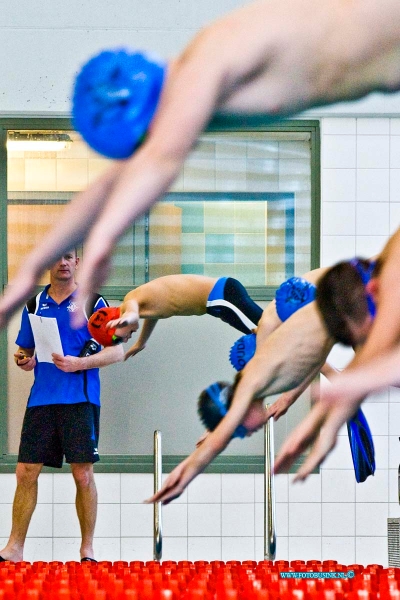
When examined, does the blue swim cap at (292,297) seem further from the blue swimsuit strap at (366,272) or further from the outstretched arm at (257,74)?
the outstretched arm at (257,74)

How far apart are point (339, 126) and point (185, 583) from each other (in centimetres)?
551

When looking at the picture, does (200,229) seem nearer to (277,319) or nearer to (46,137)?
(46,137)

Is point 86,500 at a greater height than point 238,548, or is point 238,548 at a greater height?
point 86,500

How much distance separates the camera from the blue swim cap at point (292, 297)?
1.95 meters

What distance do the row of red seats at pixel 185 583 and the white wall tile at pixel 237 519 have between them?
13.9 ft

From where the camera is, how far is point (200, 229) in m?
7.92

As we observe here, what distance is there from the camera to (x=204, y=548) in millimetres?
7707

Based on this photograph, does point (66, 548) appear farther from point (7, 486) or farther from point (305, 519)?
point (305, 519)

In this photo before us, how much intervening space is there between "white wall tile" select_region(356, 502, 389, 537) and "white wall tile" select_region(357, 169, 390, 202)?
2252 mm

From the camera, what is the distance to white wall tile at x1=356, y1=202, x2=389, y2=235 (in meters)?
7.76

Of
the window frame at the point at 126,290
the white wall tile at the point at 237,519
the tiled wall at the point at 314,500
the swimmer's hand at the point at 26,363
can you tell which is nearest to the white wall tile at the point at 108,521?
the tiled wall at the point at 314,500

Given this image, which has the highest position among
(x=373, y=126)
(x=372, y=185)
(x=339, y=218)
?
(x=373, y=126)

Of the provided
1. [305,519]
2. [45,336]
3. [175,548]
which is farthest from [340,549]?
[45,336]

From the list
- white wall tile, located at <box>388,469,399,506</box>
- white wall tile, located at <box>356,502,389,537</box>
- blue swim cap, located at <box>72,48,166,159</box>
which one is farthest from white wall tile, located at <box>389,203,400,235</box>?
blue swim cap, located at <box>72,48,166,159</box>
